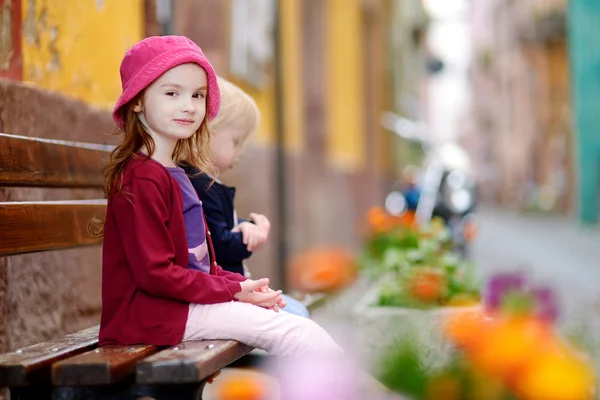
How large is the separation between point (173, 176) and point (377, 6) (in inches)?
630

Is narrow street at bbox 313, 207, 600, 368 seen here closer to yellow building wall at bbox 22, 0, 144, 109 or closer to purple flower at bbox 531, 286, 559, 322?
purple flower at bbox 531, 286, 559, 322

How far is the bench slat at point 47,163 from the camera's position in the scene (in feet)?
9.18

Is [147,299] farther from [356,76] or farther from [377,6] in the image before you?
[377,6]

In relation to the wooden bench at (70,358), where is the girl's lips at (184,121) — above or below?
above

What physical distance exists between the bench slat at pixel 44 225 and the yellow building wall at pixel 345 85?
8.55 metres

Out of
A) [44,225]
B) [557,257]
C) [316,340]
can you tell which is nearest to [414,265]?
[44,225]

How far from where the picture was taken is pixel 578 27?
27141 mm

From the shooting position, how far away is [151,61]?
2.32m

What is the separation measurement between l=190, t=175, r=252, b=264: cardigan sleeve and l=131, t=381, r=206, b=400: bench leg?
610mm

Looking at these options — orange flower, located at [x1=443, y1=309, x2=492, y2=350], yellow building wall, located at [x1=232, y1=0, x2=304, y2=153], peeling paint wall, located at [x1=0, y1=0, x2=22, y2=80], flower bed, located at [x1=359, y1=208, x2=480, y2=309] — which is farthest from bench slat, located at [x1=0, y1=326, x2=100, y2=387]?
yellow building wall, located at [x1=232, y1=0, x2=304, y2=153]

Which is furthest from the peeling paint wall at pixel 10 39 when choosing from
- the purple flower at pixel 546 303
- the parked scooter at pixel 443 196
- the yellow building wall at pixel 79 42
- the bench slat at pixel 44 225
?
the parked scooter at pixel 443 196

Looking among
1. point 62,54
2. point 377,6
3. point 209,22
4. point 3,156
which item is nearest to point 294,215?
point 209,22

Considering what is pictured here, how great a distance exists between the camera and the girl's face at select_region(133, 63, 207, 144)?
2.35 metres

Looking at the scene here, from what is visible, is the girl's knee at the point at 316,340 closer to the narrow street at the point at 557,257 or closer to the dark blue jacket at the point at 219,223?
the dark blue jacket at the point at 219,223
